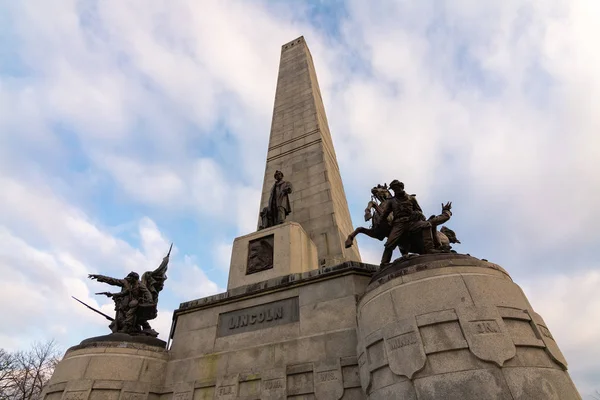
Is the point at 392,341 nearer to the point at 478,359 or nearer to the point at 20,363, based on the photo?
the point at 478,359

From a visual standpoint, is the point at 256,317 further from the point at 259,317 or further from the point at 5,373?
the point at 5,373

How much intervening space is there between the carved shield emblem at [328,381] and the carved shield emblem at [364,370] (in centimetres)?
51

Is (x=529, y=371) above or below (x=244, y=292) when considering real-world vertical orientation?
below

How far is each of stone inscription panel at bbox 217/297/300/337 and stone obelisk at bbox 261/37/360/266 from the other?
3024 millimetres

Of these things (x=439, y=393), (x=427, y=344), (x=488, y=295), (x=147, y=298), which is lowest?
(x=439, y=393)

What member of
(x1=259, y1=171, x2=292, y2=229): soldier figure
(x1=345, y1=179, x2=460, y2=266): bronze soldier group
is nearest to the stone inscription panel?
(x1=345, y1=179, x2=460, y2=266): bronze soldier group

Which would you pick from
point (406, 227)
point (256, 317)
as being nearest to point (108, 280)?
point (256, 317)

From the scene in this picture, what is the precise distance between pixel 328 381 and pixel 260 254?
14.7 feet

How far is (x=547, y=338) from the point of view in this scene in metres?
5.31

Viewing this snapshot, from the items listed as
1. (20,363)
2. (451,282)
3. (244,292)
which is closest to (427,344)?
(451,282)

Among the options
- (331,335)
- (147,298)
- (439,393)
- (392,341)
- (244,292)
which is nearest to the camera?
(439,393)

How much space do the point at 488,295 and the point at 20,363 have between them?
40901 millimetres

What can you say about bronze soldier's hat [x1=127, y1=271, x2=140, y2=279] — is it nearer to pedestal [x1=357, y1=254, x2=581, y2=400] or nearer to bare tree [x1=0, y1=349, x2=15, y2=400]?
pedestal [x1=357, y1=254, x2=581, y2=400]

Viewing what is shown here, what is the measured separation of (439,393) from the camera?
4.54 meters
